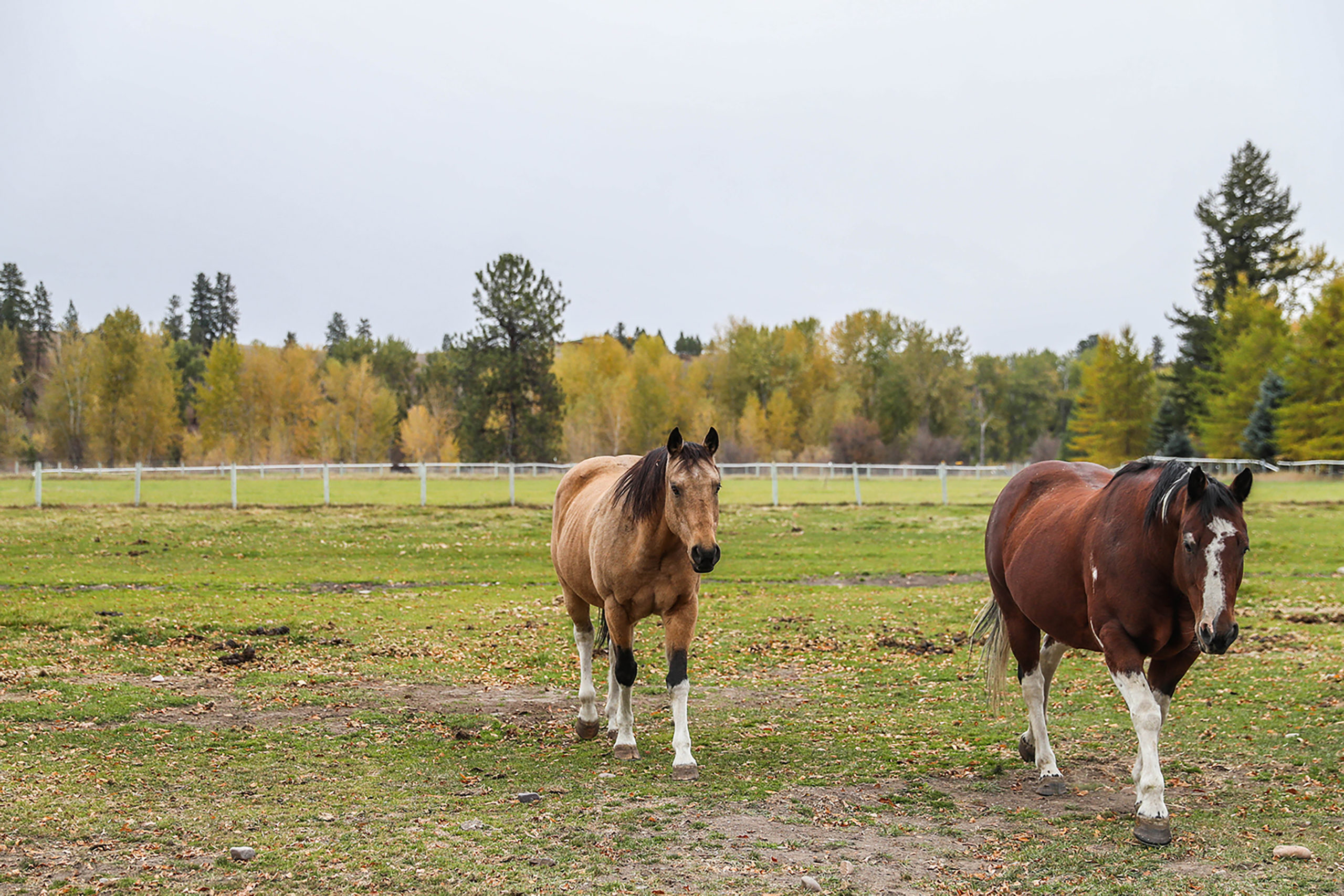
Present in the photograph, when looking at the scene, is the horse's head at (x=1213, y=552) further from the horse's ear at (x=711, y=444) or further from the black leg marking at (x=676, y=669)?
the black leg marking at (x=676, y=669)

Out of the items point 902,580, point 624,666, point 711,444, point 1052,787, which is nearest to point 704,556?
point 711,444

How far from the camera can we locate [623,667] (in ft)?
21.0

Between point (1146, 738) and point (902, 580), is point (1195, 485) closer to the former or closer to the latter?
point (1146, 738)

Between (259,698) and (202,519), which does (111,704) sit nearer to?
(259,698)

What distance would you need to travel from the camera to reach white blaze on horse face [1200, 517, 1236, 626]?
4.31 meters

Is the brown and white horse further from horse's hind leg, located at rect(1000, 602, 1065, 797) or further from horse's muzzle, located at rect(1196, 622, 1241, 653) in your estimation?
horse's muzzle, located at rect(1196, 622, 1241, 653)

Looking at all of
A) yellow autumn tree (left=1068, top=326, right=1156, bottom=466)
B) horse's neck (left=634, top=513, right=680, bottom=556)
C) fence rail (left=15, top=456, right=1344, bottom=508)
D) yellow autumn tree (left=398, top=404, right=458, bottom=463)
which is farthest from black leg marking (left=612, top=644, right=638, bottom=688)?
yellow autumn tree (left=1068, top=326, right=1156, bottom=466)

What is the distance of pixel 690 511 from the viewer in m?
5.66

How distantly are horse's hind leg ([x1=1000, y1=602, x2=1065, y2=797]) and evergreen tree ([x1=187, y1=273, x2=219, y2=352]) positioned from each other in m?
115

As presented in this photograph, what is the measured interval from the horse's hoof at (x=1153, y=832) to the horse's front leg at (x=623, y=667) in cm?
308

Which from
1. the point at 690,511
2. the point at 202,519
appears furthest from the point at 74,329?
the point at 690,511

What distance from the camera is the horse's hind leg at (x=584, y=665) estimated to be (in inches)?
269

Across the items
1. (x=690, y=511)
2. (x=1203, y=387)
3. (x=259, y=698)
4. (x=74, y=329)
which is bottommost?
(x=259, y=698)

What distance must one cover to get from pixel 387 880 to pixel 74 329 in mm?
67395
